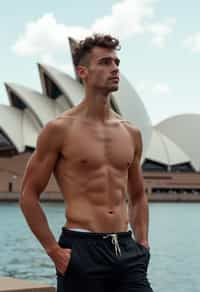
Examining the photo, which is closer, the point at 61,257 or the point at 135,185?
the point at 61,257

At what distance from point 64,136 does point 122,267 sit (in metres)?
0.49

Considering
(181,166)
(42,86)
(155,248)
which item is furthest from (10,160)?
(155,248)

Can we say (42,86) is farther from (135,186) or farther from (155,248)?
(135,186)

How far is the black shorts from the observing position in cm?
246

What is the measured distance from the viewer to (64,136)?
101 inches

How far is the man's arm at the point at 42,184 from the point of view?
8.03 ft

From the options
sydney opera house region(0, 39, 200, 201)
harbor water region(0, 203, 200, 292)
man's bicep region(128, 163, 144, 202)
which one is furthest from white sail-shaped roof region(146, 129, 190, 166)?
man's bicep region(128, 163, 144, 202)

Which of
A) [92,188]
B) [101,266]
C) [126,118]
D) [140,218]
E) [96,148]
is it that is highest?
[126,118]

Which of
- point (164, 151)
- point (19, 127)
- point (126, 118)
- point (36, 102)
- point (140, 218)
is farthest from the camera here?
point (164, 151)

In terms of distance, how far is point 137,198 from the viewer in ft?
8.98

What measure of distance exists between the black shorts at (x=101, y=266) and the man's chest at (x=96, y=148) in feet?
0.80

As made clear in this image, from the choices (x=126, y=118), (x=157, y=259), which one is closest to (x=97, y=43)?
(x=157, y=259)

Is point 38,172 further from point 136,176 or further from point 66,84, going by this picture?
point 66,84

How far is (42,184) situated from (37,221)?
0.15 metres
